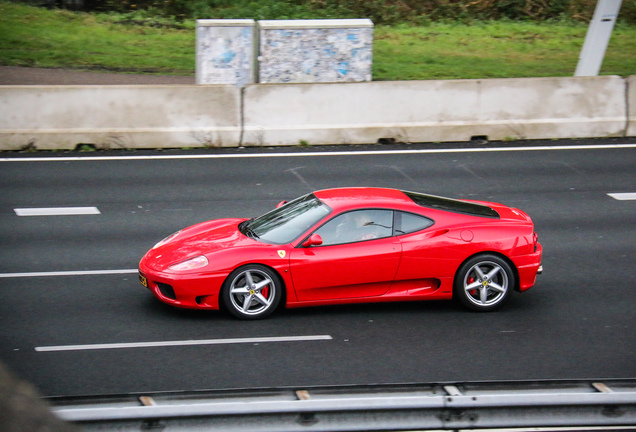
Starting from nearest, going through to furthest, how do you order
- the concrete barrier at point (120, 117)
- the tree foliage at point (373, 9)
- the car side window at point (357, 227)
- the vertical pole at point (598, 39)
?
the car side window at point (357, 227) → the concrete barrier at point (120, 117) → the vertical pole at point (598, 39) → the tree foliage at point (373, 9)

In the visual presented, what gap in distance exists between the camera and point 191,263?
8328 mm

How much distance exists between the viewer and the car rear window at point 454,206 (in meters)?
8.88

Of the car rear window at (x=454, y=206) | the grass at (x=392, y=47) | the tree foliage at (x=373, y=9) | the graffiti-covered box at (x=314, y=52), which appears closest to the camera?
the car rear window at (x=454, y=206)

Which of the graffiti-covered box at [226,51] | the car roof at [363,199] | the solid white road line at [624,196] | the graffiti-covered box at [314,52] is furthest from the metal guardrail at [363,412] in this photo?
the graffiti-covered box at [314,52]

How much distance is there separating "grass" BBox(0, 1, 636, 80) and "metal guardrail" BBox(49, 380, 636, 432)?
15.3 m

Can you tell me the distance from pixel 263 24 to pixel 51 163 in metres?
5.32

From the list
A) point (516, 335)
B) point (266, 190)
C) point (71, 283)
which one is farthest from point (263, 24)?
point (516, 335)

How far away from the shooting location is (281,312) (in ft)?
28.5

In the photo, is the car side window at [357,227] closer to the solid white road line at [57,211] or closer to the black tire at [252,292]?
the black tire at [252,292]

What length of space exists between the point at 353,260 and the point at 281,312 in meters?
1.04

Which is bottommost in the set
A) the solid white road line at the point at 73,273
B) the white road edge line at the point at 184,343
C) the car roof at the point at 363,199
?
the solid white road line at the point at 73,273

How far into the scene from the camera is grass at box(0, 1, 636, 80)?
2048 cm

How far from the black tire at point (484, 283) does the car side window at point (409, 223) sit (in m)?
0.62

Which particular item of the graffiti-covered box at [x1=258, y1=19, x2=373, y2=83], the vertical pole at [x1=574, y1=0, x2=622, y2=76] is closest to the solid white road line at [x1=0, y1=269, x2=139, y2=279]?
the graffiti-covered box at [x1=258, y1=19, x2=373, y2=83]
